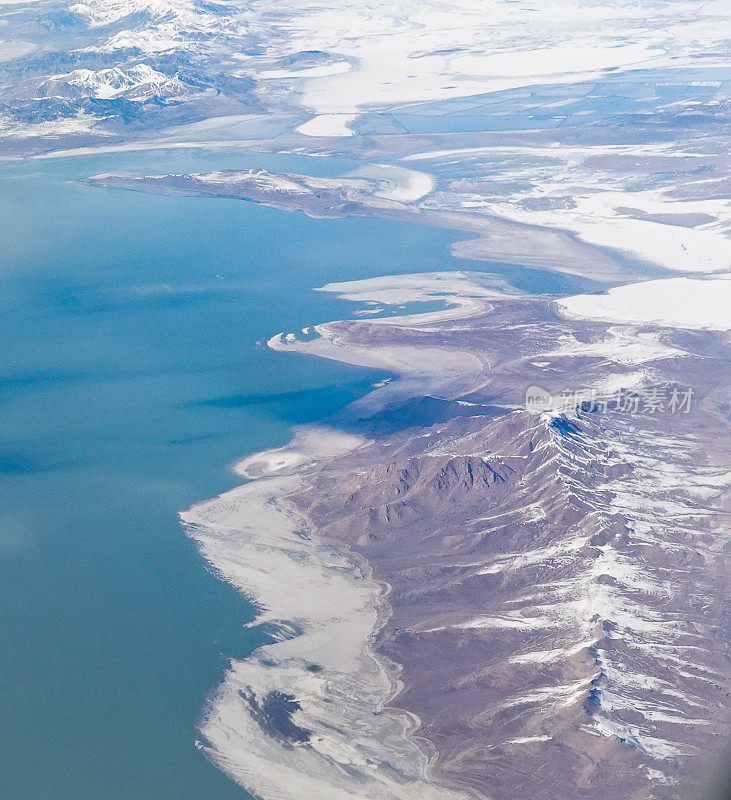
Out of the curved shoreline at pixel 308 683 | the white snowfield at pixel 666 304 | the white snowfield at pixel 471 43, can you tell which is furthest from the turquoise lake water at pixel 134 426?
the white snowfield at pixel 471 43

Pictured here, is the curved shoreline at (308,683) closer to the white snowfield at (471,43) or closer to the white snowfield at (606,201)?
the white snowfield at (606,201)

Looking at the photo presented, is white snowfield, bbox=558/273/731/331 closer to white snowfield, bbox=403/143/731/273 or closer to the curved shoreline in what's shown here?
white snowfield, bbox=403/143/731/273

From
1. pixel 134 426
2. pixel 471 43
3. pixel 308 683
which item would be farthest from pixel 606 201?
pixel 471 43

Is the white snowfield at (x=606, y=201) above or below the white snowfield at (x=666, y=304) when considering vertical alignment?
above

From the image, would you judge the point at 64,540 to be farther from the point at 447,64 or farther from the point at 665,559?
the point at 447,64

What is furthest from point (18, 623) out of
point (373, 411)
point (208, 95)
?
point (208, 95)

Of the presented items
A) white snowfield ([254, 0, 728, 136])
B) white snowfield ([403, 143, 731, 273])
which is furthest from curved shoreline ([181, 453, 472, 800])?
white snowfield ([254, 0, 728, 136])
